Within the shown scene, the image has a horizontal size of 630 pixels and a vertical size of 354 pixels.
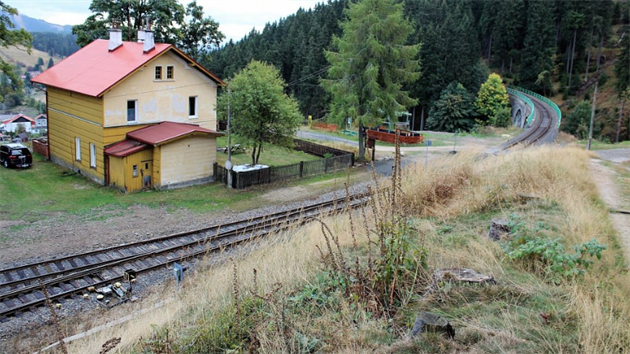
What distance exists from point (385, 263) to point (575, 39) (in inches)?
3337

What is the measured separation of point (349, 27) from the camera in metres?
30.8

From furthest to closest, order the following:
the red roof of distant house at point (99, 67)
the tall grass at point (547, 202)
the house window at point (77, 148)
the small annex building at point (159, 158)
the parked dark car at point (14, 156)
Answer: the house window at point (77, 148) → the parked dark car at point (14, 156) → the red roof of distant house at point (99, 67) → the small annex building at point (159, 158) → the tall grass at point (547, 202)

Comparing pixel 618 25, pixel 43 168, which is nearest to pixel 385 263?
pixel 43 168

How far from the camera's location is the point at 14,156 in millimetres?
25891

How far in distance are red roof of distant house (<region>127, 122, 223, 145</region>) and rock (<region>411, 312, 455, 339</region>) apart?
1987 cm

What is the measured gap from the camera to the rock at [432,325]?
471cm

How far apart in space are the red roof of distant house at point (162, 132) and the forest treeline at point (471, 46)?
38464 mm

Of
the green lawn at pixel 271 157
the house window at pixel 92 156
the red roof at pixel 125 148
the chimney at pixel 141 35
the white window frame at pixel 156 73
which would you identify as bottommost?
the green lawn at pixel 271 157

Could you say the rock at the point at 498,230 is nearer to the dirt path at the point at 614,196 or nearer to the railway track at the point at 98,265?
the dirt path at the point at 614,196

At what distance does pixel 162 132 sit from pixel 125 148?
6.51 ft

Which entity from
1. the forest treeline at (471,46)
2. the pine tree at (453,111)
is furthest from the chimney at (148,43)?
the pine tree at (453,111)

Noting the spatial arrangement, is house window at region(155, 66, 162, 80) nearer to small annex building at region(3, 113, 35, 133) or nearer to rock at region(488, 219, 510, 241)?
rock at region(488, 219, 510, 241)

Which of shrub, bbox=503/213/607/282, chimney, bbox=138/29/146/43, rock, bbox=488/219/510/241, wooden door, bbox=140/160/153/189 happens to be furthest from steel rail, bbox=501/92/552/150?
shrub, bbox=503/213/607/282

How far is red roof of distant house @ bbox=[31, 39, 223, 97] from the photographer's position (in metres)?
23.9
